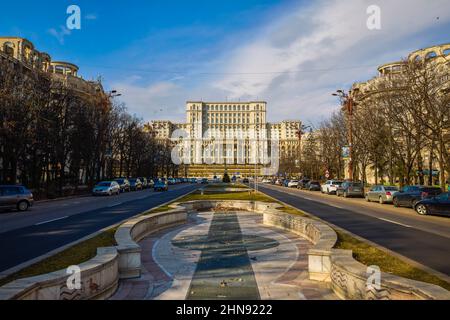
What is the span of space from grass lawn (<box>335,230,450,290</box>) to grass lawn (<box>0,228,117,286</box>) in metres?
5.97

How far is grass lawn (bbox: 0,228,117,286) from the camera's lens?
6.88 metres

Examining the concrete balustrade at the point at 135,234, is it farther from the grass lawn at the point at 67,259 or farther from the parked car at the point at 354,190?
the parked car at the point at 354,190

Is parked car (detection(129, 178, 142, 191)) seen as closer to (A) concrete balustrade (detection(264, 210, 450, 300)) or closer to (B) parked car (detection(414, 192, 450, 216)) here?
(B) parked car (detection(414, 192, 450, 216))

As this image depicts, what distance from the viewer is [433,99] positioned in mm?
31453

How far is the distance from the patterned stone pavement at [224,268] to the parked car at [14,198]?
42.0 feet

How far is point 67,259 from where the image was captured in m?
8.05

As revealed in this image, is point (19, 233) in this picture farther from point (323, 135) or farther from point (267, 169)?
point (267, 169)

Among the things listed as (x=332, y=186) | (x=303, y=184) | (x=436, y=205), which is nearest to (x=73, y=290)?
(x=436, y=205)

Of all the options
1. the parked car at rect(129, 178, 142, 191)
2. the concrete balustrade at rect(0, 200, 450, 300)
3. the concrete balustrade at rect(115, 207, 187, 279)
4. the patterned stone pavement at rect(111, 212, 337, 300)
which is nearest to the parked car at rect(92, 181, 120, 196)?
→ the parked car at rect(129, 178, 142, 191)

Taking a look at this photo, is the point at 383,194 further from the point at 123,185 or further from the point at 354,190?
the point at 123,185

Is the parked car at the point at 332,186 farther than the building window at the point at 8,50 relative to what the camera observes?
No

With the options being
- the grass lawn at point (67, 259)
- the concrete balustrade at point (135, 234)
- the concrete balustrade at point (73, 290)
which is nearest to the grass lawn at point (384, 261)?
the concrete balustrade at point (135, 234)

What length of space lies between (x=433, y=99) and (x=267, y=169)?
Result: 109024mm

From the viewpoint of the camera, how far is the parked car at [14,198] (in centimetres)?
2189
